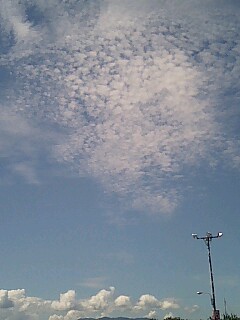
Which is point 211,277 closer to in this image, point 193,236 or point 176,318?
point 193,236

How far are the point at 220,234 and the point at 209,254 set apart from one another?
2.86 meters

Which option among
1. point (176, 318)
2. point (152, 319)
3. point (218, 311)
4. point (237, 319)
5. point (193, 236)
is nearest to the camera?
point (218, 311)

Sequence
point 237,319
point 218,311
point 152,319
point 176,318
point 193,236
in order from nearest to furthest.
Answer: point 218,311 < point 193,236 < point 237,319 < point 176,318 < point 152,319

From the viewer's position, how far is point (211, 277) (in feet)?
269

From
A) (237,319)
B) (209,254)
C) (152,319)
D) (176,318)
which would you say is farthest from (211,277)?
(152,319)

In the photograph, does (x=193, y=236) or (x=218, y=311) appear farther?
(x=193, y=236)

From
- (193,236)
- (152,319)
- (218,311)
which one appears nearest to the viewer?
(218,311)

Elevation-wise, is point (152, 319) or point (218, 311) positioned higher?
point (152, 319)

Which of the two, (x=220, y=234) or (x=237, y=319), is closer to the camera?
(x=220, y=234)

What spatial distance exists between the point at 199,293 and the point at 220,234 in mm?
9666

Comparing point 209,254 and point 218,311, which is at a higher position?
point 209,254

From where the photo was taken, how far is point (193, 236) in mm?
85812

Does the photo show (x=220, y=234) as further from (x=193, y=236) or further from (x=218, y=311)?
(x=218, y=311)

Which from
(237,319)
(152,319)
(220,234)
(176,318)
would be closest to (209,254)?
(220,234)
